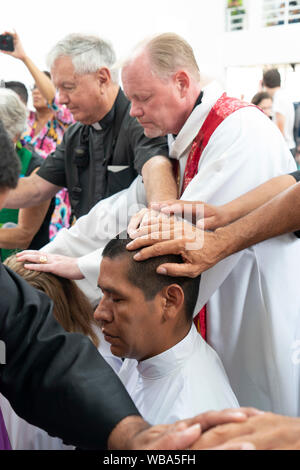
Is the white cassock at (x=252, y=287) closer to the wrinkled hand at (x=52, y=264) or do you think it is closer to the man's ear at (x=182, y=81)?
the man's ear at (x=182, y=81)

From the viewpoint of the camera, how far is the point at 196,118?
6.26ft

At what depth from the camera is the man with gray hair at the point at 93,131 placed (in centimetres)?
246

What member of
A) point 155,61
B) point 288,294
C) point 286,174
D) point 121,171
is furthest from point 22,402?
point 121,171

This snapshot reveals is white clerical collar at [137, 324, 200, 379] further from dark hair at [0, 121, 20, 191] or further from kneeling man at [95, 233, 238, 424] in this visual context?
dark hair at [0, 121, 20, 191]

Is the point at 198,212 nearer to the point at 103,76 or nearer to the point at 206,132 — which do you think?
the point at 206,132

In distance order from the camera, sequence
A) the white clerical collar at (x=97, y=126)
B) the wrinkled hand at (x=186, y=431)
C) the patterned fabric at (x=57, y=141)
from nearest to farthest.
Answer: the wrinkled hand at (x=186, y=431), the white clerical collar at (x=97, y=126), the patterned fabric at (x=57, y=141)

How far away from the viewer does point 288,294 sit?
1.72 m

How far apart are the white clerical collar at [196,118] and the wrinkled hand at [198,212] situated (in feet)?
1.21

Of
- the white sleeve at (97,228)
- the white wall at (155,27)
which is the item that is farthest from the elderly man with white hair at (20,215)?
the white wall at (155,27)

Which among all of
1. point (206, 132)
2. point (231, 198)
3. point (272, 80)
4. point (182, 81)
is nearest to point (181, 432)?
point (231, 198)

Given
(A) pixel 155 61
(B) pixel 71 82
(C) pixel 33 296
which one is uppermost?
(A) pixel 155 61

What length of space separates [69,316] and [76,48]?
126cm

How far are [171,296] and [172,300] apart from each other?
12 mm
